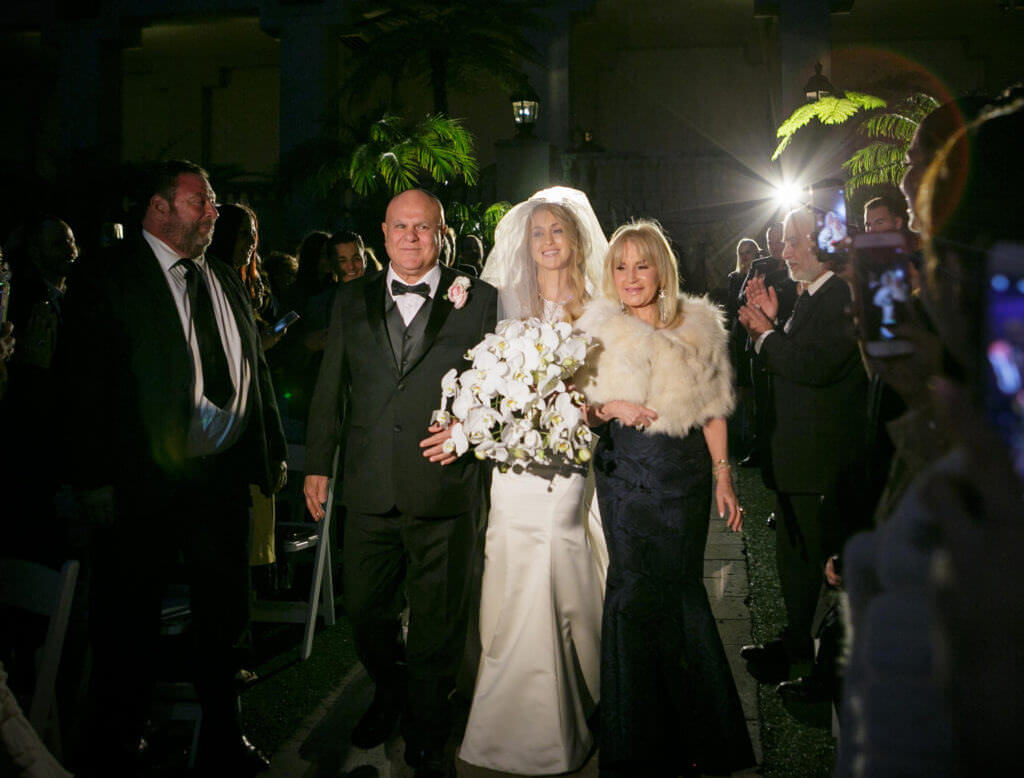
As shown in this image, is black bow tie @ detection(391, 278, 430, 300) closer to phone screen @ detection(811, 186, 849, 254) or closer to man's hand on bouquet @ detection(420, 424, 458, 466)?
man's hand on bouquet @ detection(420, 424, 458, 466)

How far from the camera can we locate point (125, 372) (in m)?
3.43

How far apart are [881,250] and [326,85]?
1636 centimetres

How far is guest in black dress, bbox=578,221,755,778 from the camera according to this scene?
11.6 feet

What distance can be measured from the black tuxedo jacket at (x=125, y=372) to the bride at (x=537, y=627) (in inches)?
52.9

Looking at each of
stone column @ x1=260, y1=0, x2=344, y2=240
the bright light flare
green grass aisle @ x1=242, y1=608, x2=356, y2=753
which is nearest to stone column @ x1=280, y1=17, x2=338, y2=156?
stone column @ x1=260, y1=0, x2=344, y2=240

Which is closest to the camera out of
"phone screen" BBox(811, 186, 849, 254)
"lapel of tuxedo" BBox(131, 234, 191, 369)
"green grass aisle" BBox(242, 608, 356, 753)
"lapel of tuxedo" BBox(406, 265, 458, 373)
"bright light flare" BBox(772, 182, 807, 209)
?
"phone screen" BBox(811, 186, 849, 254)

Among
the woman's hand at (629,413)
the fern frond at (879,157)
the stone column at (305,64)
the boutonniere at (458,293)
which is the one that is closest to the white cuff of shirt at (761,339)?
the woman's hand at (629,413)

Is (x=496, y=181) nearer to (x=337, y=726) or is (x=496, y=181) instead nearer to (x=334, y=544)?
(x=334, y=544)

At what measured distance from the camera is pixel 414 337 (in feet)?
12.8

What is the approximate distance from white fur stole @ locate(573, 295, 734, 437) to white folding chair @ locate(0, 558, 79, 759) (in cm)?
198

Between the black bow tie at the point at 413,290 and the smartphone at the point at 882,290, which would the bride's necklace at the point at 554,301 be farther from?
the smartphone at the point at 882,290

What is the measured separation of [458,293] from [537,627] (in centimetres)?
Answer: 143

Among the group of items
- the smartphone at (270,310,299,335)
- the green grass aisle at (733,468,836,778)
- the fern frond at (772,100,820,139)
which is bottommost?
the green grass aisle at (733,468,836,778)

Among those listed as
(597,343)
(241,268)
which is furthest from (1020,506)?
(241,268)
